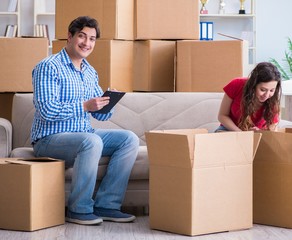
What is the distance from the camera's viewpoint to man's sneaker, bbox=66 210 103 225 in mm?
3092

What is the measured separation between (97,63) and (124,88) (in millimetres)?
211

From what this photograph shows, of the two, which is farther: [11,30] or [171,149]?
[11,30]

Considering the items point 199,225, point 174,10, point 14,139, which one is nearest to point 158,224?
point 199,225

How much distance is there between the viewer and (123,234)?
Answer: 115 inches

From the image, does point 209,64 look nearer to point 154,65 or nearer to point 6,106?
point 154,65

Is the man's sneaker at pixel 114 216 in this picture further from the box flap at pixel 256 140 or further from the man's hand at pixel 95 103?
the box flap at pixel 256 140

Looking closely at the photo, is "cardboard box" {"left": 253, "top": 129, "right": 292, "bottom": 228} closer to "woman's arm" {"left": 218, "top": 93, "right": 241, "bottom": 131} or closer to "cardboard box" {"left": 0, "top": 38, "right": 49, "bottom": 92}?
"woman's arm" {"left": 218, "top": 93, "right": 241, "bottom": 131}

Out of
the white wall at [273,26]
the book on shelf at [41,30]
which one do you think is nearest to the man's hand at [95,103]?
the book on shelf at [41,30]

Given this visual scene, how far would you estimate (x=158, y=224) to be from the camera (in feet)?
9.78

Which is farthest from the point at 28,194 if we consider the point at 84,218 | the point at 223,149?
the point at 223,149

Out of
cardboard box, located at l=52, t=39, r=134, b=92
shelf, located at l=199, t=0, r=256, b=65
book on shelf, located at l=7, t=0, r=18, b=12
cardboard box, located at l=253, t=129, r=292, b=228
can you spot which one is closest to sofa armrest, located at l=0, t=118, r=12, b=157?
cardboard box, located at l=52, t=39, r=134, b=92

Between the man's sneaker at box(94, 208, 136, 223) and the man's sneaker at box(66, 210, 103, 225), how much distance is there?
77mm

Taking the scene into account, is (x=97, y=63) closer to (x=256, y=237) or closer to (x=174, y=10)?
(x=174, y=10)

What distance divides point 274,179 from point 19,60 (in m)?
1.57
